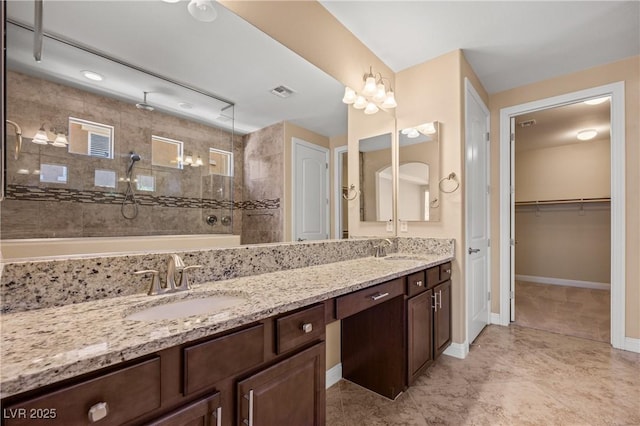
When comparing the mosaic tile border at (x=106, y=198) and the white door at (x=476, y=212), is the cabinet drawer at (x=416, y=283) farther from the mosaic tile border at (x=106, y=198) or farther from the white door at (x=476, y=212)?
the mosaic tile border at (x=106, y=198)

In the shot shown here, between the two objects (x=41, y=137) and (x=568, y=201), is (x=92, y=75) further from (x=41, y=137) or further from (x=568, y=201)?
(x=568, y=201)

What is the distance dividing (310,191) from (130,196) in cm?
105

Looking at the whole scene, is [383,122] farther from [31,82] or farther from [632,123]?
[31,82]

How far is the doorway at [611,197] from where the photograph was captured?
2490 millimetres

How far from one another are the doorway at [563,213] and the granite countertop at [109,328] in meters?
3.50

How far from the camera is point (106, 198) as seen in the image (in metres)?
1.02

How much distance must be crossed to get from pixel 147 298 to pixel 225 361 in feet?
1.41

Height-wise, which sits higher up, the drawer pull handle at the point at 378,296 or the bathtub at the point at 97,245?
the bathtub at the point at 97,245

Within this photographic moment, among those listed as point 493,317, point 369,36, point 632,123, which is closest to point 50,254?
point 369,36

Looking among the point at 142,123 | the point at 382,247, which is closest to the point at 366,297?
the point at 382,247

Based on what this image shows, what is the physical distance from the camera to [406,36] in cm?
230

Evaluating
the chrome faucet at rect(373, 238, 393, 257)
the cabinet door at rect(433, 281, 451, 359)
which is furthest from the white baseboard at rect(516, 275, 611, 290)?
the chrome faucet at rect(373, 238, 393, 257)

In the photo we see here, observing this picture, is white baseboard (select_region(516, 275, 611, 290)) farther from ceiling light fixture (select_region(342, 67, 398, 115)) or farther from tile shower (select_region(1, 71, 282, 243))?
tile shower (select_region(1, 71, 282, 243))

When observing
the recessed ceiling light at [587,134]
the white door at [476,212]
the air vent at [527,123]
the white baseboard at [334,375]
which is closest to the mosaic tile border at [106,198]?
the white baseboard at [334,375]
